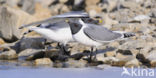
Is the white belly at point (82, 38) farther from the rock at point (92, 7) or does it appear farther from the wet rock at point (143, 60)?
the rock at point (92, 7)

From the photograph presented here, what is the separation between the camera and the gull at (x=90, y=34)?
7.75 meters

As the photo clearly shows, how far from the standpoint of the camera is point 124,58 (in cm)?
766

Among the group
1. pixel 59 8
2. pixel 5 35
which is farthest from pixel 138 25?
pixel 59 8

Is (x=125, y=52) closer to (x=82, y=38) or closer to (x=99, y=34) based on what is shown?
(x=99, y=34)

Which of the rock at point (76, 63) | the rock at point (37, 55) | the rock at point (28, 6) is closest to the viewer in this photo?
the rock at point (76, 63)

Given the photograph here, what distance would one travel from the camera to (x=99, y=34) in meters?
8.00

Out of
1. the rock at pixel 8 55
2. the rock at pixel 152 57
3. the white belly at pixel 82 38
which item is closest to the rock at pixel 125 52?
the rock at pixel 152 57

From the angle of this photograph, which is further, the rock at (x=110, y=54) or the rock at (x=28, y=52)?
the rock at (x=28, y=52)

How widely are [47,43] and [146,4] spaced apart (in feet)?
20.3

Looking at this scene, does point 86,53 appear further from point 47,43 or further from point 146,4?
point 146,4

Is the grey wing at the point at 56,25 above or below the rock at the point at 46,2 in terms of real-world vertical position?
above

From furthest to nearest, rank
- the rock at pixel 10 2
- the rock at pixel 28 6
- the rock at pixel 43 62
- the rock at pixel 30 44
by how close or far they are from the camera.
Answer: the rock at pixel 10 2, the rock at pixel 28 6, the rock at pixel 30 44, the rock at pixel 43 62

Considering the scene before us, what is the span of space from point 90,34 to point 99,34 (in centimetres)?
25

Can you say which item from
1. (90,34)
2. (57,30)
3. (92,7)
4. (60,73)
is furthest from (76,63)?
(92,7)
